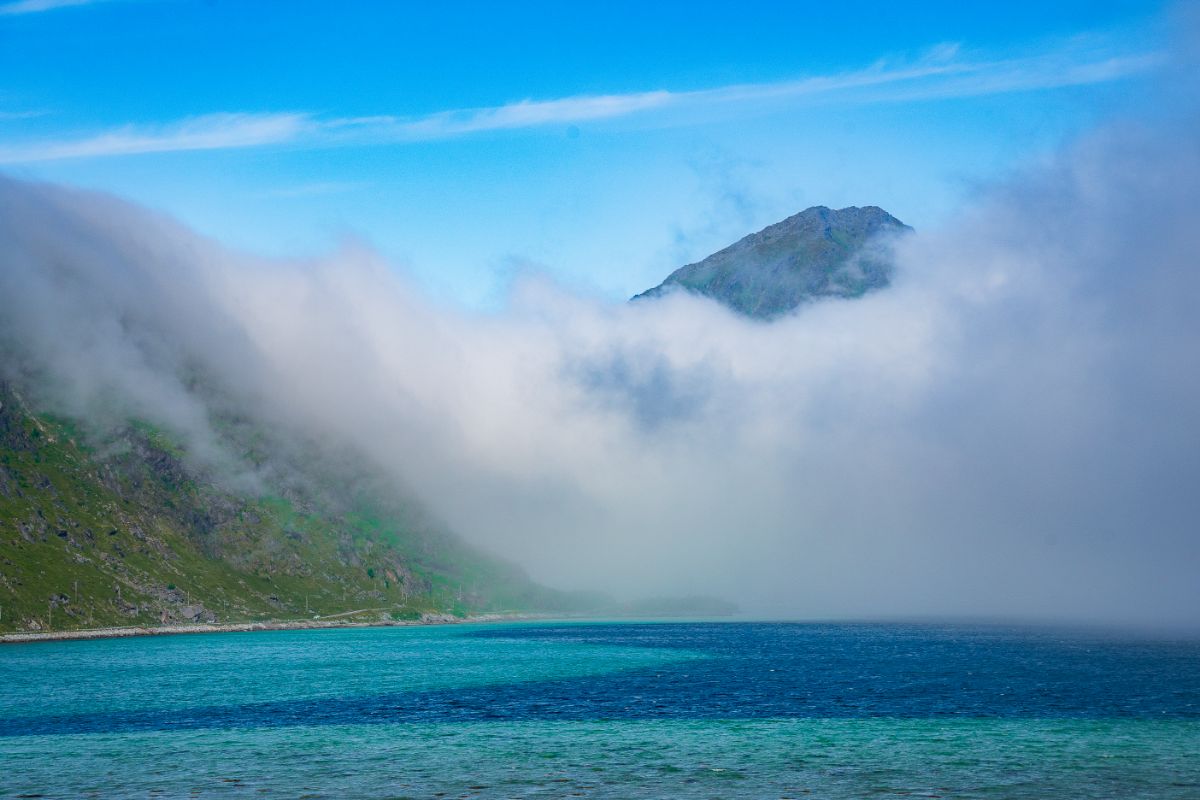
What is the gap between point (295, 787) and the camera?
230ft

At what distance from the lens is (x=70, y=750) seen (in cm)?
9081

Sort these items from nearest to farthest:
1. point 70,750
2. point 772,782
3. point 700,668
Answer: point 772,782, point 70,750, point 700,668

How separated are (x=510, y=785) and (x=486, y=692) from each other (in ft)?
267

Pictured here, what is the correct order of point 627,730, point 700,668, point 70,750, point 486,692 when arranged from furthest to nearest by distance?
point 700,668 < point 486,692 < point 627,730 < point 70,750

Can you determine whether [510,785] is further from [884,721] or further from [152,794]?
[884,721]

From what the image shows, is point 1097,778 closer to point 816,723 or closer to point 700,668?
point 816,723

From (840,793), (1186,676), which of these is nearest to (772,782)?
(840,793)

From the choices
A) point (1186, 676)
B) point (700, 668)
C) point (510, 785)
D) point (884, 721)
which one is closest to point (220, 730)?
point (510, 785)

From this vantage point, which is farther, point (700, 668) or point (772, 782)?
point (700, 668)

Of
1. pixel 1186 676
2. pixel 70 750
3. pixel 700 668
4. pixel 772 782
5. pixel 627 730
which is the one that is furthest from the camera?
pixel 700 668

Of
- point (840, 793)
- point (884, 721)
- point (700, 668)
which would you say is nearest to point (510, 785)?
point (840, 793)

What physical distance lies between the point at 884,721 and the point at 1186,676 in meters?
88.7

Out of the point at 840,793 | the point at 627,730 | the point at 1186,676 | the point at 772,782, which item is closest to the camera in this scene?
the point at 840,793

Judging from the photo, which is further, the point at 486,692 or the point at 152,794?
the point at 486,692
